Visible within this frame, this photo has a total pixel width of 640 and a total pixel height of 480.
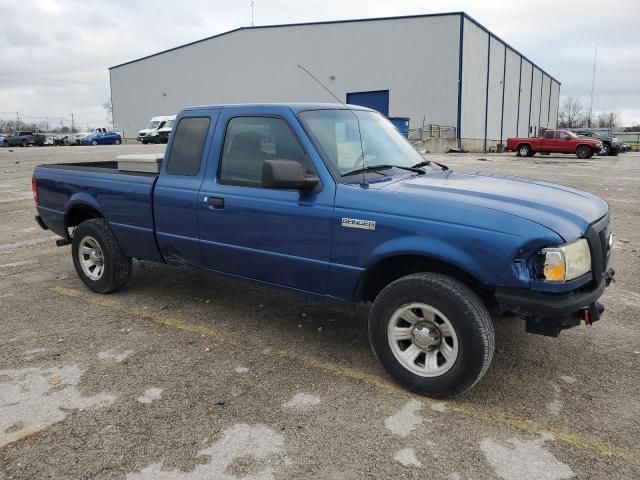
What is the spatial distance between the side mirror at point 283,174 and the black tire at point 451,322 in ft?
3.04

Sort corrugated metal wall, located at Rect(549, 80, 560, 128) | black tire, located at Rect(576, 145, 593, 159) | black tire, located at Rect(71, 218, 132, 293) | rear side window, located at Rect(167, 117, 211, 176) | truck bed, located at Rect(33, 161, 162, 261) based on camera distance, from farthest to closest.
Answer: corrugated metal wall, located at Rect(549, 80, 560, 128), black tire, located at Rect(576, 145, 593, 159), black tire, located at Rect(71, 218, 132, 293), truck bed, located at Rect(33, 161, 162, 261), rear side window, located at Rect(167, 117, 211, 176)

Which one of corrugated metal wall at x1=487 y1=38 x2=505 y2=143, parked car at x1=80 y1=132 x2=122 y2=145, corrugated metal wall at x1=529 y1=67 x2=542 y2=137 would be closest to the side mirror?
corrugated metal wall at x1=487 y1=38 x2=505 y2=143

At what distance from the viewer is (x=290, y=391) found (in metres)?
3.50

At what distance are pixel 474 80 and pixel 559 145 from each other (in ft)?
35.7

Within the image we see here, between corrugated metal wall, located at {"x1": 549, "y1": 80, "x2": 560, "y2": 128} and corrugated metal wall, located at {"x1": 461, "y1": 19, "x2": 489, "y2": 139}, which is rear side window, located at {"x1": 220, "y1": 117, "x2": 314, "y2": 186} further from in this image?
corrugated metal wall, located at {"x1": 549, "y1": 80, "x2": 560, "y2": 128}

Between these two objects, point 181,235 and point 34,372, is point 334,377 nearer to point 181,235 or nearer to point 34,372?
point 181,235

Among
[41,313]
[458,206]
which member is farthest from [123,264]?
[458,206]

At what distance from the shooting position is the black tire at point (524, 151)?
3161cm

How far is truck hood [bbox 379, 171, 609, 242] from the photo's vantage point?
313 cm

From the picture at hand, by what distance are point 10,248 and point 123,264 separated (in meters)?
3.46

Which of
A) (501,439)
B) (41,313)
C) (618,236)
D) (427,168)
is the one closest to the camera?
(501,439)

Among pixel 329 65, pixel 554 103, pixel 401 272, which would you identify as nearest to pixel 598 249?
pixel 401 272

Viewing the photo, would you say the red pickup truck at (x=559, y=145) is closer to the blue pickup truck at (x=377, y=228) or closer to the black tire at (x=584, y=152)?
the black tire at (x=584, y=152)

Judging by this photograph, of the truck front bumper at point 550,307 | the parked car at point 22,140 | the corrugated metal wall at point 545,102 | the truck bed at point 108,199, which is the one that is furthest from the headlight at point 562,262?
the corrugated metal wall at point 545,102
